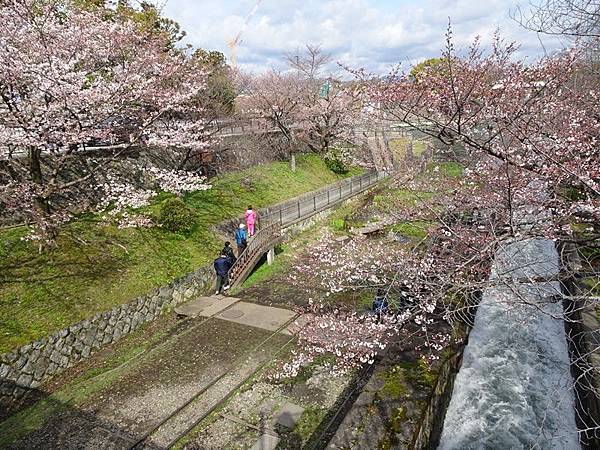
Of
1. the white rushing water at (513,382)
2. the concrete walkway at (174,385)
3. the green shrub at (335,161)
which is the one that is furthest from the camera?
the green shrub at (335,161)

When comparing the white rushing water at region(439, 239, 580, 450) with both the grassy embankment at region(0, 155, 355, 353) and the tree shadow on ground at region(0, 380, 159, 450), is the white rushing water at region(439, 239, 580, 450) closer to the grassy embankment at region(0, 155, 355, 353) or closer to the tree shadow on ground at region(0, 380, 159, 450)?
the tree shadow on ground at region(0, 380, 159, 450)

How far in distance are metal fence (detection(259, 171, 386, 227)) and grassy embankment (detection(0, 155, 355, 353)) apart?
2.48 m

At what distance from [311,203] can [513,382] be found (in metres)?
14.9

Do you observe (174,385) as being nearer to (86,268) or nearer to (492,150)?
(86,268)

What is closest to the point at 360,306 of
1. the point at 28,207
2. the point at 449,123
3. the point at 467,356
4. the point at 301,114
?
the point at 467,356

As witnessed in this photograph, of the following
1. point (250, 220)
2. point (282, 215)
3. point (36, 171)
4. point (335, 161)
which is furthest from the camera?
point (335, 161)

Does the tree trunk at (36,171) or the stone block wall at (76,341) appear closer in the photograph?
the stone block wall at (76,341)

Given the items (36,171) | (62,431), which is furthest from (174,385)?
(36,171)

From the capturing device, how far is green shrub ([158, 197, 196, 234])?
594 inches

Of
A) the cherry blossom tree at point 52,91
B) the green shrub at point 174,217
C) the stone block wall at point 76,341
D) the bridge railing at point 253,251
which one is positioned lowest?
the stone block wall at point 76,341

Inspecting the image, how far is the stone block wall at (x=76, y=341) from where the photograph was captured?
8.93 metres

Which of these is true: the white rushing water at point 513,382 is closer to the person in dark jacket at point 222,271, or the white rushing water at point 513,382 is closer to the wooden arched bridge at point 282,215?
the person in dark jacket at point 222,271

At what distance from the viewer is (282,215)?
67.4 feet

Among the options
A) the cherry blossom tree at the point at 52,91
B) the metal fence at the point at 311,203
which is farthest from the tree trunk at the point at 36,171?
the metal fence at the point at 311,203
